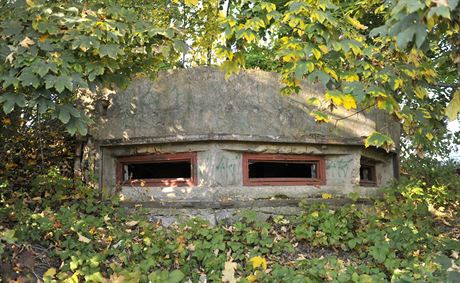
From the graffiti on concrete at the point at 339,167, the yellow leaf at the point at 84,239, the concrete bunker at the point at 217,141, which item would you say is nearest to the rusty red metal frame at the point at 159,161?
the concrete bunker at the point at 217,141

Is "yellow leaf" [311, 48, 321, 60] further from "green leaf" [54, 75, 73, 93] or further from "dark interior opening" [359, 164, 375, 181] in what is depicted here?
"dark interior opening" [359, 164, 375, 181]

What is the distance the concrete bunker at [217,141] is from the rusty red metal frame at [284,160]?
0.01 metres

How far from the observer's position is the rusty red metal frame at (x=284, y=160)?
6.56 meters

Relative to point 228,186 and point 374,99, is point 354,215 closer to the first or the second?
point 228,186

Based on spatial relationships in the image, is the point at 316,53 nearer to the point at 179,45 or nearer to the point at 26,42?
the point at 179,45

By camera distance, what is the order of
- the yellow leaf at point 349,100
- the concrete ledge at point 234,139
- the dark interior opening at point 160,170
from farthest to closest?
the dark interior opening at point 160,170 → the concrete ledge at point 234,139 → the yellow leaf at point 349,100

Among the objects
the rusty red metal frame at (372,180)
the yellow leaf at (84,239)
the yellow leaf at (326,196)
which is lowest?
the yellow leaf at (84,239)

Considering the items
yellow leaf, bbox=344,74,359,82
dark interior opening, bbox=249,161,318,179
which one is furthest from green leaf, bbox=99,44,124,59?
dark interior opening, bbox=249,161,318,179

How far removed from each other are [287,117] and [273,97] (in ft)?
1.12

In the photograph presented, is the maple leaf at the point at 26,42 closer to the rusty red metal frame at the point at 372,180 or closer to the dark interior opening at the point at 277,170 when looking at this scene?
the dark interior opening at the point at 277,170

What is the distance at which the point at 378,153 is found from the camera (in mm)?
7816

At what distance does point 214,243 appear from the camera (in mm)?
5504

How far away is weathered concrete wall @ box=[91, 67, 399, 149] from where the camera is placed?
641 cm

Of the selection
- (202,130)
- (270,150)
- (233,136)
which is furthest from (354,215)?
(202,130)
